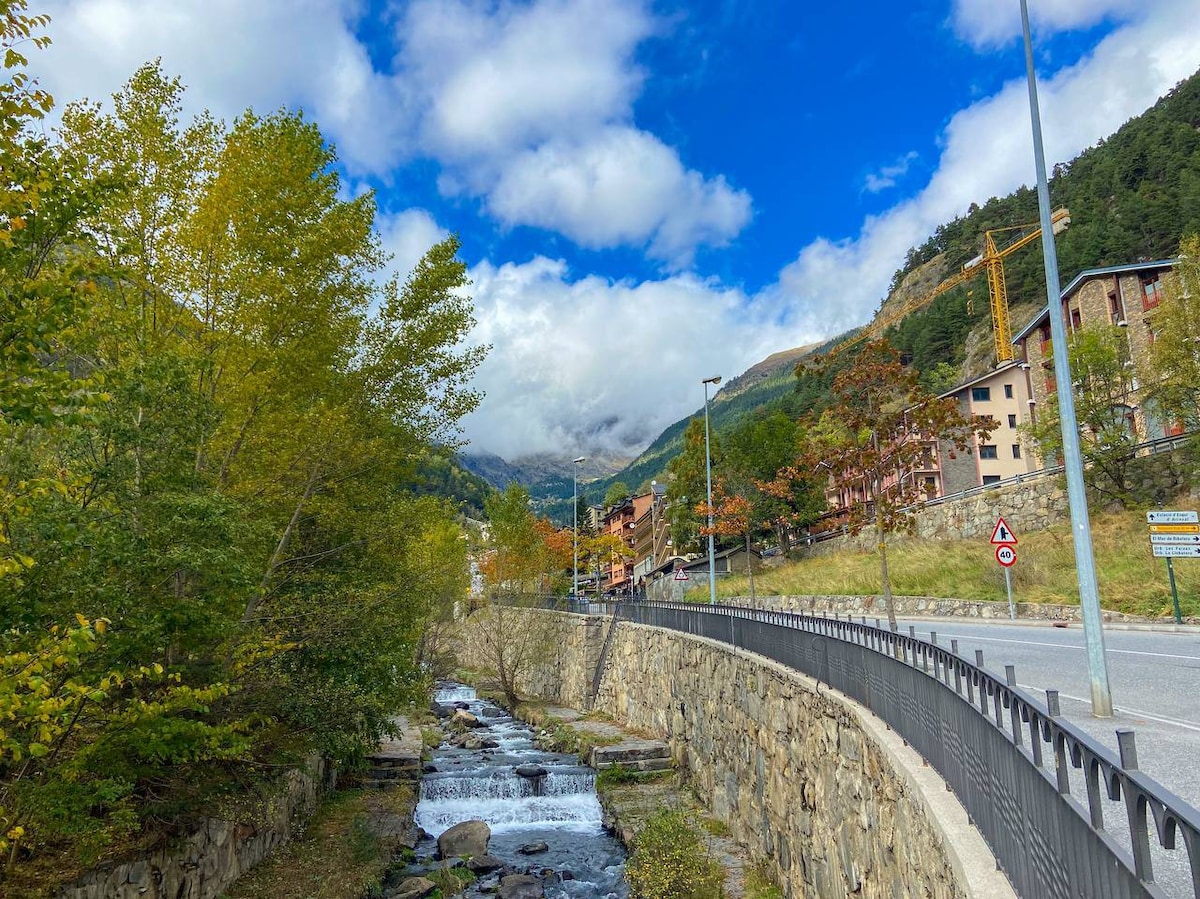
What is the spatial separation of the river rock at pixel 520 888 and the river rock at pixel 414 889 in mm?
1505

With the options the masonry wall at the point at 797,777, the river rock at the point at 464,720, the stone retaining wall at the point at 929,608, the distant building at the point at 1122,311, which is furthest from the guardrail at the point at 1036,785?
the distant building at the point at 1122,311

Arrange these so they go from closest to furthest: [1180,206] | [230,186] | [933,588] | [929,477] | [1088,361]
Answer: [230,186] < [933,588] < [1088,361] < [929,477] < [1180,206]

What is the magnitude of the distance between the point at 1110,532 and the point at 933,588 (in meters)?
7.19

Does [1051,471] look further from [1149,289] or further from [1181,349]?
[1149,289]

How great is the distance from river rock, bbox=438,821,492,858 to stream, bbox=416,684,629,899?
0.36 m

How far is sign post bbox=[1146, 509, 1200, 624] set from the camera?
63.8 ft

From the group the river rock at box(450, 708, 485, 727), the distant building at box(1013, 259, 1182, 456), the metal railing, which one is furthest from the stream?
the distant building at box(1013, 259, 1182, 456)

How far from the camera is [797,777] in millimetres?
11656

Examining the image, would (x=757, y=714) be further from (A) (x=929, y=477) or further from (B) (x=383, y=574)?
(A) (x=929, y=477)

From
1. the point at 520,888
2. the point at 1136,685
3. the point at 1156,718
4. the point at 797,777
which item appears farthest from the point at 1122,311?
the point at 520,888

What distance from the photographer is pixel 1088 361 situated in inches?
1378

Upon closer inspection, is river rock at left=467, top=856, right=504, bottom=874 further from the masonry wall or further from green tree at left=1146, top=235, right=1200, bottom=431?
green tree at left=1146, top=235, right=1200, bottom=431

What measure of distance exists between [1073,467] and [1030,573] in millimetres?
22747

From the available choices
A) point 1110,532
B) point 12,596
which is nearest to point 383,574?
point 12,596
